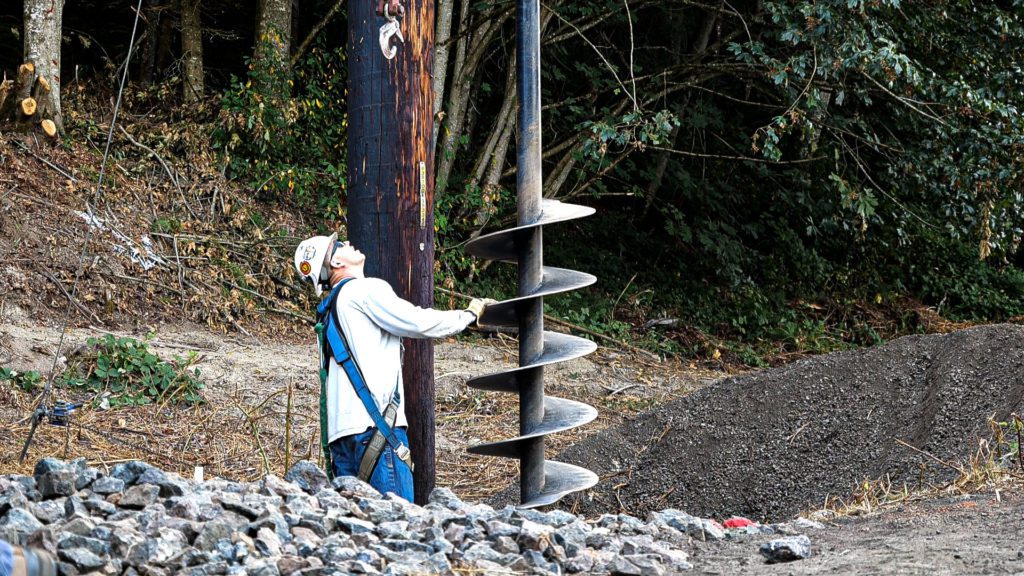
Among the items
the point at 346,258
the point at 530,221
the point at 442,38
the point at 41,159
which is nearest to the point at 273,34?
the point at 442,38

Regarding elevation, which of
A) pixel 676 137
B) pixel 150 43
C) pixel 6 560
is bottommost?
pixel 6 560

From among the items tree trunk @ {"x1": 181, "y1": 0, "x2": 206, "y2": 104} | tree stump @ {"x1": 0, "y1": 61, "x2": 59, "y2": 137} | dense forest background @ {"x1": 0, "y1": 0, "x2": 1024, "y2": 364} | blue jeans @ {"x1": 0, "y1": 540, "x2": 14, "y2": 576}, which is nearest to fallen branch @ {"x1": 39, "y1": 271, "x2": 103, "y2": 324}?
dense forest background @ {"x1": 0, "y1": 0, "x2": 1024, "y2": 364}

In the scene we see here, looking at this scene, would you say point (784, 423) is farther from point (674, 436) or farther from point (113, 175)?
point (113, 175)

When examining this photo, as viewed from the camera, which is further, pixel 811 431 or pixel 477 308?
pixel 811 431

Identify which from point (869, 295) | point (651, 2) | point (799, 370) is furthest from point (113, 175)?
point (869, 295)

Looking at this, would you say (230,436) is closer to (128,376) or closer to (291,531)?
(128,376)

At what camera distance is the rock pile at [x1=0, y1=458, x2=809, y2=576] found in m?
3.65

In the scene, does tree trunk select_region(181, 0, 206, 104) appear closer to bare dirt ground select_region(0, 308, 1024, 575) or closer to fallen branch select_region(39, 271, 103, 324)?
fallen branch select_region(39, 271, 103, 324)

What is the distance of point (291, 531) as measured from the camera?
402cm

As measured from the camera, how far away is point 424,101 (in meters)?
Answer: 5.34

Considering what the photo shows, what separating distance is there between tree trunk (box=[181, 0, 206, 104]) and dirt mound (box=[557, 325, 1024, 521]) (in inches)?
332

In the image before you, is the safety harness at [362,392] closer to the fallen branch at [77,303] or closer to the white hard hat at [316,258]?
the white hard hat at [316,258]

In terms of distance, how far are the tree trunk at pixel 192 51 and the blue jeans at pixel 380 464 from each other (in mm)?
10036

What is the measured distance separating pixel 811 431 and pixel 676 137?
955cm
